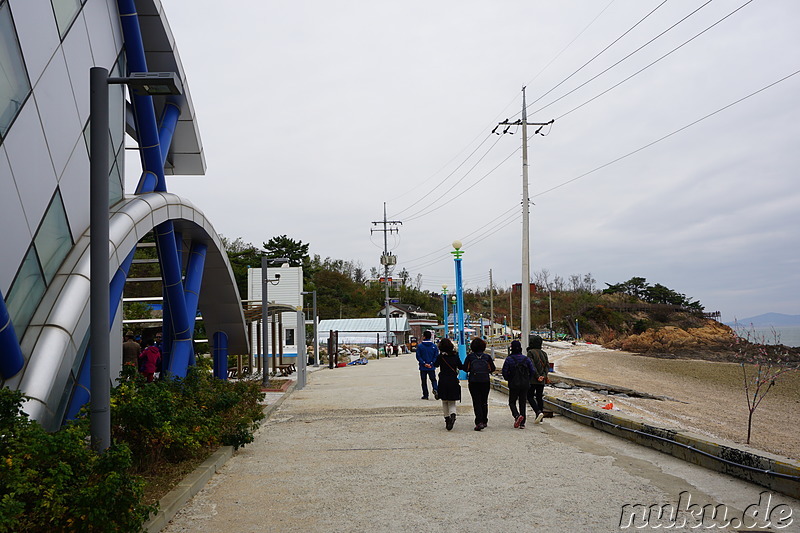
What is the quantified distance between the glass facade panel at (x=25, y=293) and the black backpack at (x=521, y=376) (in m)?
7.40

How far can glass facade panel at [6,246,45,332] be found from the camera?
27.8ft

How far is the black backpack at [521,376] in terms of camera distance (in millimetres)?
11312

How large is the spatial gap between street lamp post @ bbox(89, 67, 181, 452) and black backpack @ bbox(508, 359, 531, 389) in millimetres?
6847

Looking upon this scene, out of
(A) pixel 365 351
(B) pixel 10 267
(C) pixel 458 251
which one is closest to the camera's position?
(B) pixel 10 267

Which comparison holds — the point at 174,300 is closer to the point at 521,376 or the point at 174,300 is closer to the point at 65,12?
the point at 65,12

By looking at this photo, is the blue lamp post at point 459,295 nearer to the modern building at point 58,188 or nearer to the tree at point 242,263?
the modern building at point 58,188

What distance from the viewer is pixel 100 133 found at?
654cm

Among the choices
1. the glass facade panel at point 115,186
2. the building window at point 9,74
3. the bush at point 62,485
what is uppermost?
the building window at point 9,74

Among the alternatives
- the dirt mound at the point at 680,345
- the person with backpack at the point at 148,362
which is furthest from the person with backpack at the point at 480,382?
the dirt mound at the point at 680,345

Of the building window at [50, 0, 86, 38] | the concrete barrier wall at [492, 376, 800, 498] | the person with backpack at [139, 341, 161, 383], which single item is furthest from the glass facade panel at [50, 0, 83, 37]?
the concrete barrier wall at [492, 376, 800, 498]

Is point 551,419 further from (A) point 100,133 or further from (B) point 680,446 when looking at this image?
(A) point 100,133

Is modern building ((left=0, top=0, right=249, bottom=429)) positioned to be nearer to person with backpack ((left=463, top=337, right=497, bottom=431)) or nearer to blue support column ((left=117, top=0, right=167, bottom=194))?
blue support column ((left=117, top=0, right=167, bottom=194))

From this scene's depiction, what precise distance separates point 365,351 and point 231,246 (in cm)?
2882

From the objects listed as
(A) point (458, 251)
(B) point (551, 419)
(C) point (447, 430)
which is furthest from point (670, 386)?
(C) point (447, 430)
